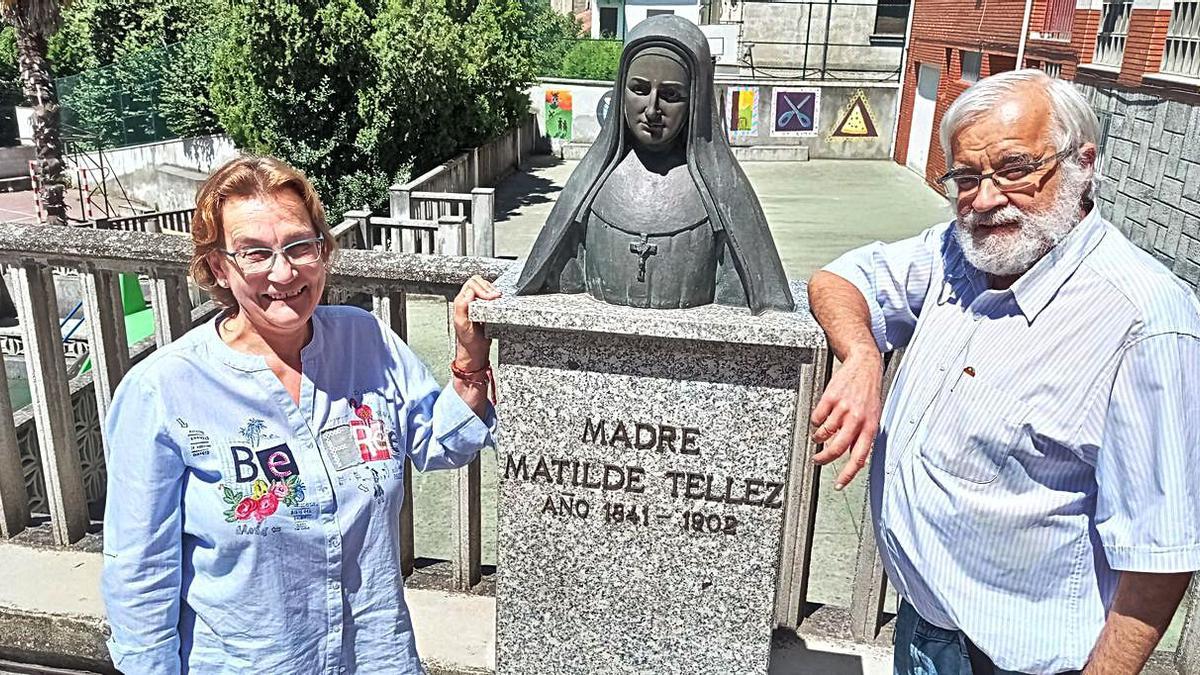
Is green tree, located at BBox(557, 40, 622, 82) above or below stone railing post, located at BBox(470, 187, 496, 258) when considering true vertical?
above

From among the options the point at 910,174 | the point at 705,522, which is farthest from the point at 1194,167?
the point at 910,174

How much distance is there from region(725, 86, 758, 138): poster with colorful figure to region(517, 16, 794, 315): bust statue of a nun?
2150cm

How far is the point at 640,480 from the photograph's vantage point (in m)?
2.45

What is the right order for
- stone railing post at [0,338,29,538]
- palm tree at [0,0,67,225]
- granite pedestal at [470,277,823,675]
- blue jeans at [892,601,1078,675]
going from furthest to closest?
palm tree at [0,0,67,225] → stone railing post at [0,338,29,538] → granite pedestal at [470,277,823,675] → blue jeans at [892,601,1078,675]

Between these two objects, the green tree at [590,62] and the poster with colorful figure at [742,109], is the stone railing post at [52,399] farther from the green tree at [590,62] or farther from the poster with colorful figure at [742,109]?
the green tree at [590,62]

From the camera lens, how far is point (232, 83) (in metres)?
13.3

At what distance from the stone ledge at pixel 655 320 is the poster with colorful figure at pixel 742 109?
21589 millimetres

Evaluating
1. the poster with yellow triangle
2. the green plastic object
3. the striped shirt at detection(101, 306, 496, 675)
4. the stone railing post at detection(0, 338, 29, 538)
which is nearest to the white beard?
the striped shirt at detection(101, 306, 496, 675)

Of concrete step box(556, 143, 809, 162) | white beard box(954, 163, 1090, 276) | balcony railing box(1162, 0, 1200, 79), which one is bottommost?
concrete step box(556, 143, 809, 162)

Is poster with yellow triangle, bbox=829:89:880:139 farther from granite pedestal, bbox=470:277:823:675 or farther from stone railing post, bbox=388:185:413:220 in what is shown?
granite pedestal, bbox=470:277:823:675

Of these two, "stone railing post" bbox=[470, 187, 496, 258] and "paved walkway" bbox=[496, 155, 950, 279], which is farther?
"paved walkway" bbox=[496, 155, 950, 279]

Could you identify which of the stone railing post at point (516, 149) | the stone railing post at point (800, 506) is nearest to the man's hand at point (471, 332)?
the stone railing post at point (800, 506)

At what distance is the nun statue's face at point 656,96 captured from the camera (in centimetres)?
219

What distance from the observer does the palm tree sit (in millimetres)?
14250
